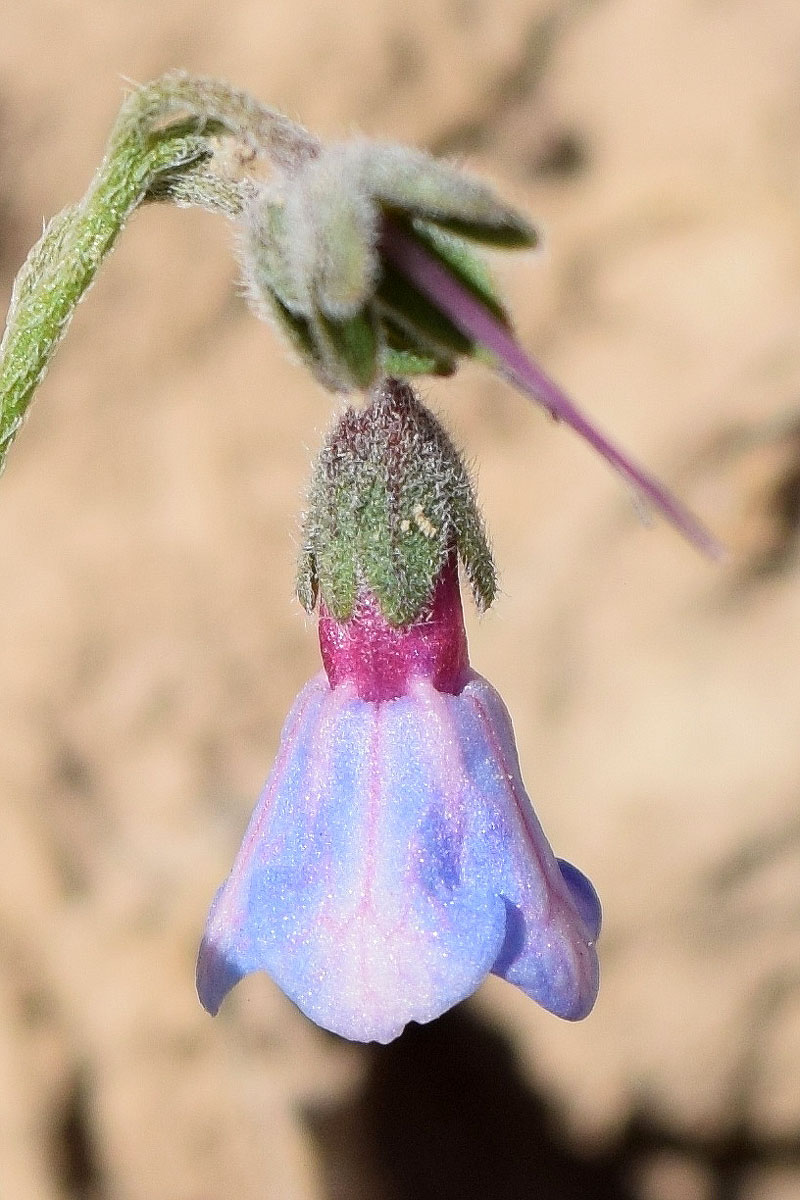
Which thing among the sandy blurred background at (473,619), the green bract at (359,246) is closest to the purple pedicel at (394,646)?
the green bract at (359,246)

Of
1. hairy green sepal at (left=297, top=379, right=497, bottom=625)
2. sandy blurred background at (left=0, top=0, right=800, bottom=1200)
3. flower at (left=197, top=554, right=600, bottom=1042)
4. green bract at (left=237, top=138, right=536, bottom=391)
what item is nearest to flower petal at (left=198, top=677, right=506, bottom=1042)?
flower at (left=197, top=554, right=600, bottom=1042)

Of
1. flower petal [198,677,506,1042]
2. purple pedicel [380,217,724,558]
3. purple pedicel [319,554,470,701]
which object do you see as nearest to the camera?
purple pedicel [380,217,724,558]

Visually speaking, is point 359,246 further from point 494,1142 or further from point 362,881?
point 494,1142

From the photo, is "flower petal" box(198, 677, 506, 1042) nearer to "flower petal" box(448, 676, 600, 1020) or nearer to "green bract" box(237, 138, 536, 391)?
"flower petal" box(448, 676, 600, 1020)

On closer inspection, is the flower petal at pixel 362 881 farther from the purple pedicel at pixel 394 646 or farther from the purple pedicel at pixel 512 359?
the purple pedicel at pixel 512 359

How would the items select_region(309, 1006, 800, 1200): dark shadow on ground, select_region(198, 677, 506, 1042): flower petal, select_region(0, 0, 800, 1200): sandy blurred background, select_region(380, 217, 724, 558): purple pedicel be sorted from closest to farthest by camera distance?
select_region(380, 217, 724, 558): purple pedicel
select_region(198, 677, 506, 1042): flower petal
select_region(0, 0, 800, 1200): sandy blurred background
select_region(309, 1006, 800, 1200): dark shadow on ground

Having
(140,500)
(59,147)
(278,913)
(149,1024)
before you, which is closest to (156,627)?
(140,500)

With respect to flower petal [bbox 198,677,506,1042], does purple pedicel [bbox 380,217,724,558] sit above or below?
above
